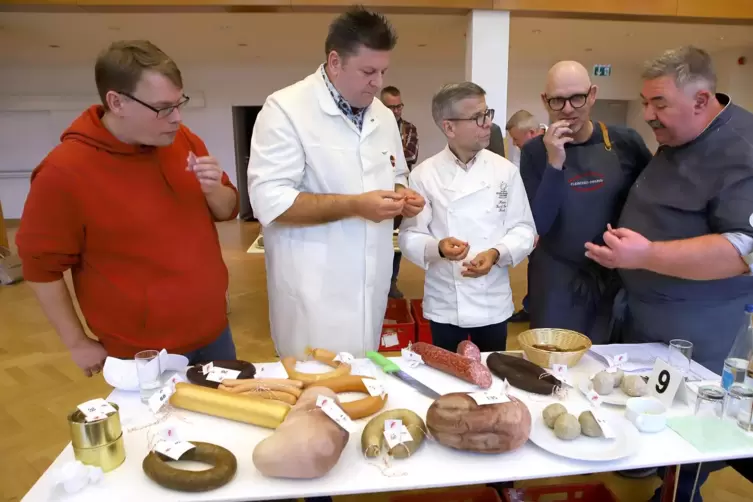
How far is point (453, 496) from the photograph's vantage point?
5.56 ft

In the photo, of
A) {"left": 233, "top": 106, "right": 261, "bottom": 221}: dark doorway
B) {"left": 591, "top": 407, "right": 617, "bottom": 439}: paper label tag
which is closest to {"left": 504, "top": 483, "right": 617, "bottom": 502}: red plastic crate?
{"left": 591, "top": 407, "right": 617, "bottom": 439}: paper label tag

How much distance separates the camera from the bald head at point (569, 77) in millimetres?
1896

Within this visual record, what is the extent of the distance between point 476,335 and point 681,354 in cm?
73

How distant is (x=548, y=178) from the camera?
1.93 meters

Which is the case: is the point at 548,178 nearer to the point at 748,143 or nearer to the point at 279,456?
the point at 748,143

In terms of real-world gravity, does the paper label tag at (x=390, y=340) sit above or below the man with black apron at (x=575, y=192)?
below

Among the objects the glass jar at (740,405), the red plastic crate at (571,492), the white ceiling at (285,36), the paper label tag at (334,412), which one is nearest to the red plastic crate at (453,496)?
the red plastic crate at (571,492)

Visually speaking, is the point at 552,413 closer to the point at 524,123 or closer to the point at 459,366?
the point at 459,366

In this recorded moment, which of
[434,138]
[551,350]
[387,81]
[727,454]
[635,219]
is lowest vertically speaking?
[727,454]

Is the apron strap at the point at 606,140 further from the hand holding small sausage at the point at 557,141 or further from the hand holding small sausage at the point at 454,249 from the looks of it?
the hand holding small sausage at the point at 454,249

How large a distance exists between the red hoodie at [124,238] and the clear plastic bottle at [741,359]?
1561 mm

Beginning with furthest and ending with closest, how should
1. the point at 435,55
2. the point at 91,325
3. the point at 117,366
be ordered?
the point at 435,55
the point at 91,325
the point at 117,366

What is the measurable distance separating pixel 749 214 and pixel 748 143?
0.81 ft

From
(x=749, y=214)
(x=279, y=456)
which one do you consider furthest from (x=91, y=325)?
(x=749, y=214)
